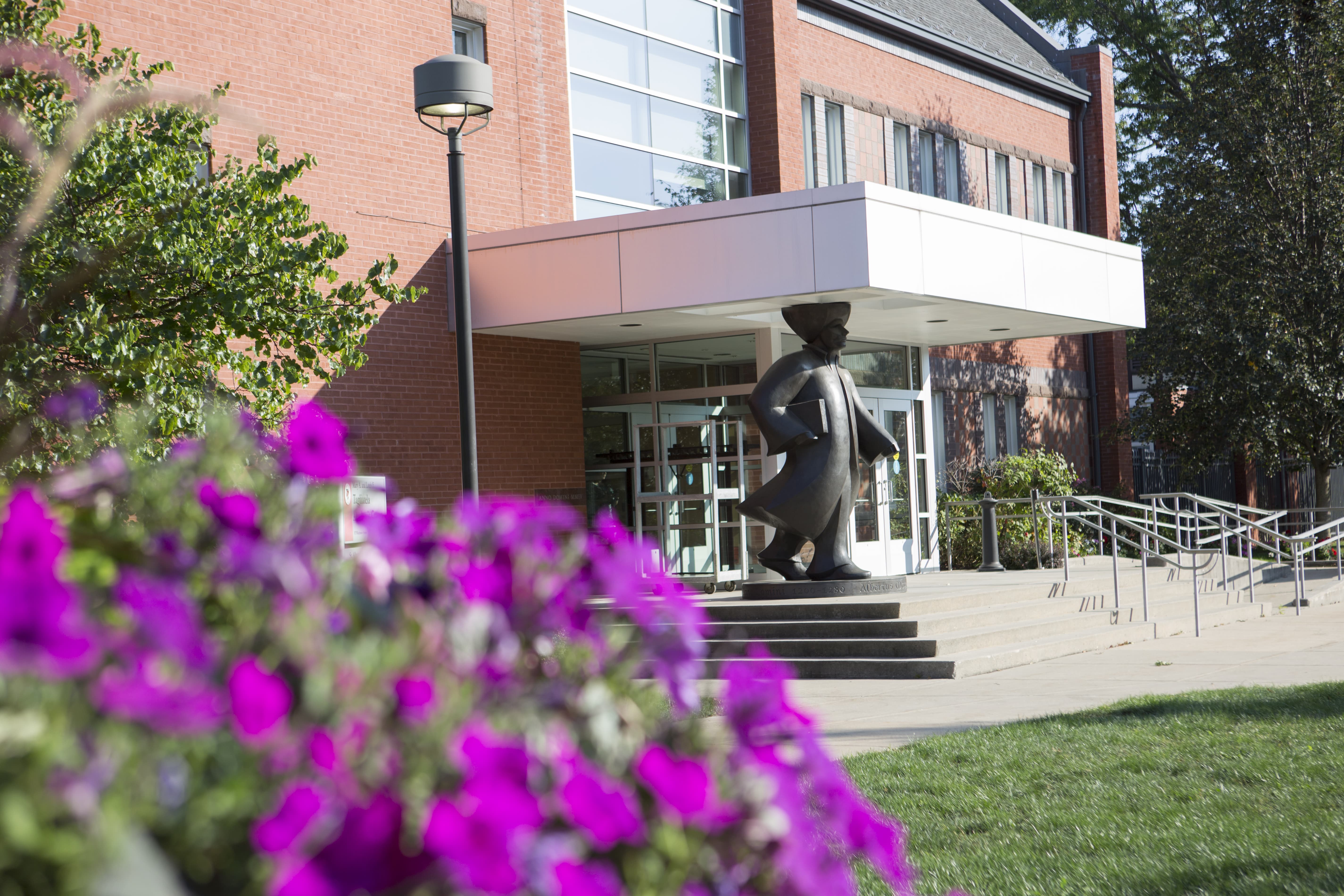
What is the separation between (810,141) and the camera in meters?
22.0

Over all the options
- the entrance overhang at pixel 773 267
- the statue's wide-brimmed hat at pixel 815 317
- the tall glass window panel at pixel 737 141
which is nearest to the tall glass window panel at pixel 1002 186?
the tall glass window panel at pixel 737 141

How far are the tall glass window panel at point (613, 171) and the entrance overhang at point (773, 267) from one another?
2102 mm

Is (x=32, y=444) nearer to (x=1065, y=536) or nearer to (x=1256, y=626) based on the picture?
(x=1065, y=536)

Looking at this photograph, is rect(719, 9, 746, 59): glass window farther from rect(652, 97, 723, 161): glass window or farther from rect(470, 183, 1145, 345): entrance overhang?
rect(470, 183, 1145, 345): entrance overhang

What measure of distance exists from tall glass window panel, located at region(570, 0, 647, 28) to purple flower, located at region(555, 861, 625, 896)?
722 inches

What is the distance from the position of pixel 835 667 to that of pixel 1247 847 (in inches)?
262

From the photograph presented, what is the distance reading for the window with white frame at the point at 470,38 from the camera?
17.2 m

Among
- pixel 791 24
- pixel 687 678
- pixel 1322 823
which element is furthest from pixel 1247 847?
pixel 791 24

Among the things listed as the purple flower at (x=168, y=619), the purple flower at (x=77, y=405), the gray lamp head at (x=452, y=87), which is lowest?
the purple flower at (x=168, y=619)

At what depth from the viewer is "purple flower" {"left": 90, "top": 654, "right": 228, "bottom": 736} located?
1012mm

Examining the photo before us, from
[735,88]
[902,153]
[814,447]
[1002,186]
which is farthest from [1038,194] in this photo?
[814,447]

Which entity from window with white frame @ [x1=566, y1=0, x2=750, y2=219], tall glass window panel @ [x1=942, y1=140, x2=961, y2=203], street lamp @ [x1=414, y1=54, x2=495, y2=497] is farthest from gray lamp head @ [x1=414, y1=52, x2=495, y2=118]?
tall glass window panel @ [x1=942, y1=140, x2=961, y2=203]

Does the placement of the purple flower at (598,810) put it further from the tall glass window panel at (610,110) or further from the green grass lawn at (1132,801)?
the tall glass window panel at (610,110)

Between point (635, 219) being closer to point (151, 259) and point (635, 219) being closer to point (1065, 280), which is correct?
point (1065, 280)
